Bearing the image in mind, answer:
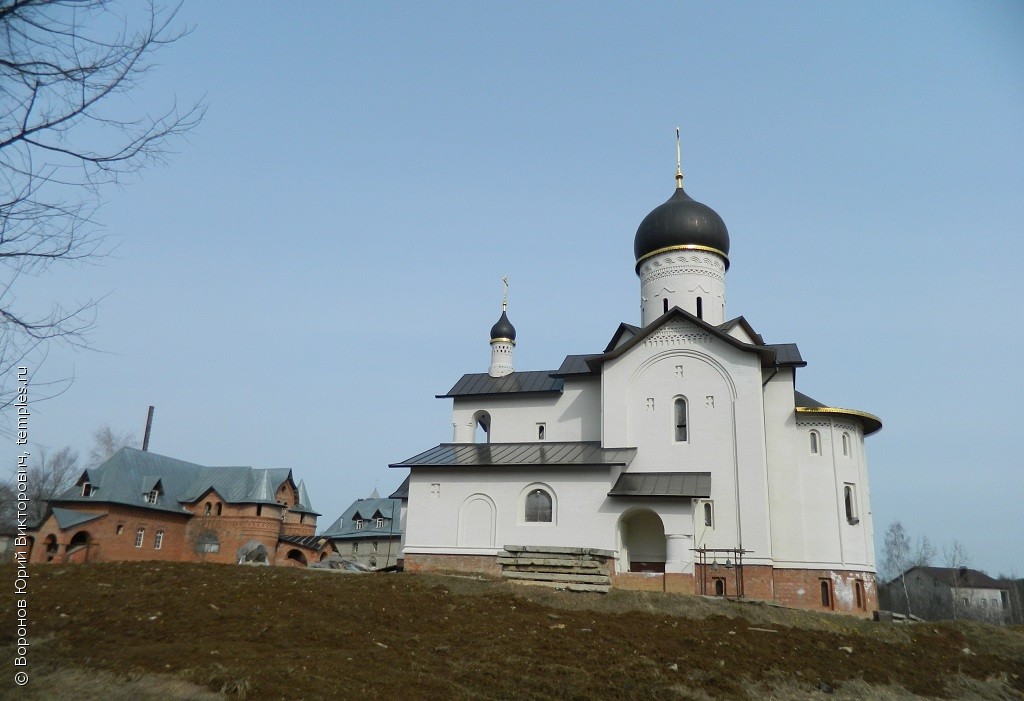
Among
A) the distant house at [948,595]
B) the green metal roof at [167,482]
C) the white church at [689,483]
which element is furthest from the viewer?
the distant house at [948,595]

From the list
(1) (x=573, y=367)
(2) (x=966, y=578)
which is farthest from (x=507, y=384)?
(2) (x=966, y=578)

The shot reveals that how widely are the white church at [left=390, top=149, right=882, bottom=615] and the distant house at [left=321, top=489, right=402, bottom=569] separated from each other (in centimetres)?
1678

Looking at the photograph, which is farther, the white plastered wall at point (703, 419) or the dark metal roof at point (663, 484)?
the white plastered wall at point (703, 419)

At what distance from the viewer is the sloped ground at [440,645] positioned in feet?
24.2

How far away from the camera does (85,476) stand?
32312 mm

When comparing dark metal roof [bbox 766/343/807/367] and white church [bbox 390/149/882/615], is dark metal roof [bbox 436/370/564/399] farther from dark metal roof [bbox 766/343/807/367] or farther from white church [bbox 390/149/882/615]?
dark metal roof [bbox 766/343/807/367]

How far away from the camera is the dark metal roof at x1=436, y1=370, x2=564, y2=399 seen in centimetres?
2547

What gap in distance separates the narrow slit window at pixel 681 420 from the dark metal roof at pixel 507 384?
4.24 m

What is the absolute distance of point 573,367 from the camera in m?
25.1

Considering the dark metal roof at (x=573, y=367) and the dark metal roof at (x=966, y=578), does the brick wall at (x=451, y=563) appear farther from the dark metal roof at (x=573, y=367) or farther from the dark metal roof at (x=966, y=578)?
the dark metal roof at (x=966, y=578)

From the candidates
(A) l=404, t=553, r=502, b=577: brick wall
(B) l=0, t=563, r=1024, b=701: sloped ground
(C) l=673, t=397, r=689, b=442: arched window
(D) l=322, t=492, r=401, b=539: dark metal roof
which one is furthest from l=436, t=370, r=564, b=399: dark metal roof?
(D) l=322, t=492, r=401, b=539: dark metal roof

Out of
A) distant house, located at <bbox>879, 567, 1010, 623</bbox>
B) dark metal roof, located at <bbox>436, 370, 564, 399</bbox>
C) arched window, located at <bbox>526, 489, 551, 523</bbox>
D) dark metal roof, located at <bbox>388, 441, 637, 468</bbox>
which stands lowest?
distant house, located at <bbox>879, 567, 1010, 623</bbox>

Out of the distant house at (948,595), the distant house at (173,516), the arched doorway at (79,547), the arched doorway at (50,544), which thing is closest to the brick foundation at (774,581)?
the distant house at (173,516)

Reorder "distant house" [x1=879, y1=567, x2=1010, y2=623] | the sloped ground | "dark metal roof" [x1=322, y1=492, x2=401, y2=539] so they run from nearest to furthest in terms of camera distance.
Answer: the sloped ground
"dark metal roof" [x1=322, y1=492, x2=401, y2=539]
"distant house" [x1=879, y1=567, x2=1010, y2=623]
